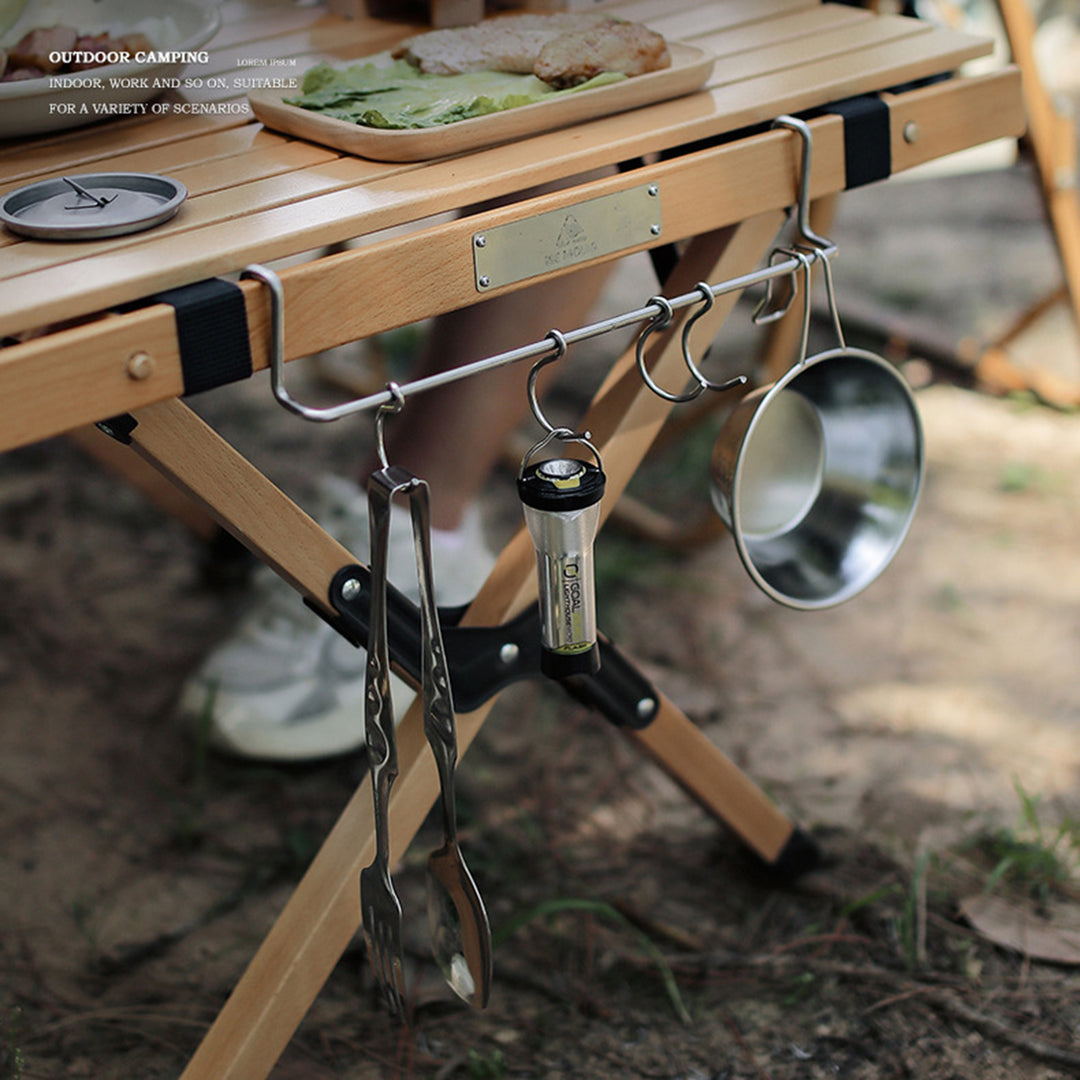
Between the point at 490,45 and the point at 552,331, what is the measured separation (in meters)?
0.32

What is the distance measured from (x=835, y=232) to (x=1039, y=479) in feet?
3.59

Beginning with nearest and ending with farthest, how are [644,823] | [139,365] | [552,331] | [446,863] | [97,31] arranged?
[139,365], [552,331], [446,863], [97,31], [644,823]

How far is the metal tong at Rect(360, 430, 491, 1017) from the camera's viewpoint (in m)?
0.78

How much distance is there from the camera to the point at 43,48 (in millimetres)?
1000

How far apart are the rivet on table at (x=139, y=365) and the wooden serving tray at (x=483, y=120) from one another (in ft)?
0.88

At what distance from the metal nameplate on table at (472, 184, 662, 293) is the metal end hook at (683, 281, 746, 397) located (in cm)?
6

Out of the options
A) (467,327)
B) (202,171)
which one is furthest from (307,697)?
(202,171)

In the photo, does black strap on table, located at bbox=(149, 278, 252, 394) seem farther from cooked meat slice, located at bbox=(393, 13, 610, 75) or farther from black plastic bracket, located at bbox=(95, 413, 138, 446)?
cooked meat slice, located at bbox=(393, 13, 610, 75)

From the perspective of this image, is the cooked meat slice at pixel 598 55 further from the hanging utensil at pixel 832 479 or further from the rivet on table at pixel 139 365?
the rivet on table at pixel 139 365

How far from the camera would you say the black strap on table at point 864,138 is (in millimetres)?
1008

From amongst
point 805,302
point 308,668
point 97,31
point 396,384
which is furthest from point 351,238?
point 308,668

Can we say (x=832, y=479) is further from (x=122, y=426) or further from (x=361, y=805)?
(x=122, y=426)

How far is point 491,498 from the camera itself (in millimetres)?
2184

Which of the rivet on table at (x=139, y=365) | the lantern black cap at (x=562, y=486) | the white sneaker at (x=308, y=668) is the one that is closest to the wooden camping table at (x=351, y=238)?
the rivet on table at (x=139, y=365)
